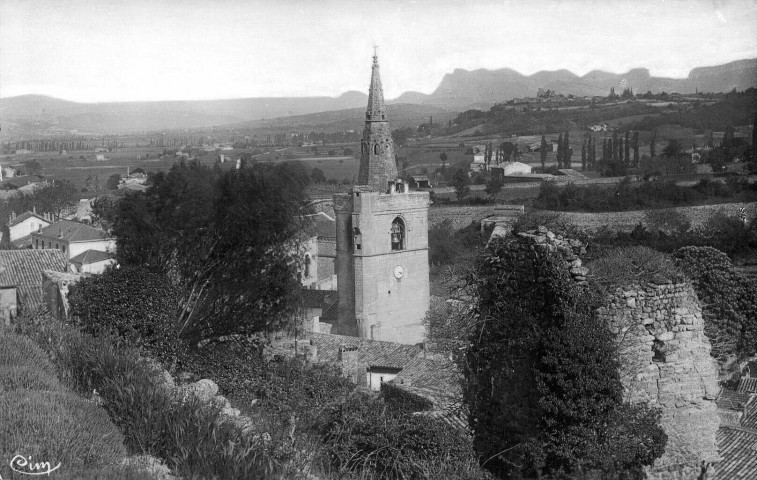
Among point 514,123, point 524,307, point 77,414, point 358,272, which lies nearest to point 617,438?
point 524,307

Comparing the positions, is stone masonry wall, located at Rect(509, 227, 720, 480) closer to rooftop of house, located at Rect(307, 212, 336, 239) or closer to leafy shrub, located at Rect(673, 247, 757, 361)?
leafy shrub, located at Rect(673, 247, 757, 361)

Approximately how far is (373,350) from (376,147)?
1271cm

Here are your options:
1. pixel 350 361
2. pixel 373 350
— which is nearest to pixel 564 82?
pixel 373 350

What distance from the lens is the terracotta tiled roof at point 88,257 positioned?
26.3 m

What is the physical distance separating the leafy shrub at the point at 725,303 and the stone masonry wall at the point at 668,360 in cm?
640

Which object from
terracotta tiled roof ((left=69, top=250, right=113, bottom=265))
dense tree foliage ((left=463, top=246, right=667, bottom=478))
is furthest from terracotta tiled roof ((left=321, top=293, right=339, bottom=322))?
dense tree foliage ((left=463, top=246, right=667, bottom=478))

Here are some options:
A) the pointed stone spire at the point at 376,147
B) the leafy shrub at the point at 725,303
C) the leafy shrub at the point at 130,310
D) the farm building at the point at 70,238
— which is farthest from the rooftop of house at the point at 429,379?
the farm building at the point at 70,238

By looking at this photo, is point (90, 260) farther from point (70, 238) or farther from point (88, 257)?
point (70, 238)

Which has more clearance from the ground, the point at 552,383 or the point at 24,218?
the point at 552,383

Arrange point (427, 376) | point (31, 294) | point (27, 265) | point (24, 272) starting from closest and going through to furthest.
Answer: point (427, 376) → point (31, 294) → point (24, 272) → point (27, 265)

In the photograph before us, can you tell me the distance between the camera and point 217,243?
12297mm

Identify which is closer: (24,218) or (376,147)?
(376,147)

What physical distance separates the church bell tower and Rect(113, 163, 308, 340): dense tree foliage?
15.8m

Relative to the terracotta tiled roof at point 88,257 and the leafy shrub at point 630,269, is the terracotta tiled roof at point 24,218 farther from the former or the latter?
the leafy shrub at point 630,269
